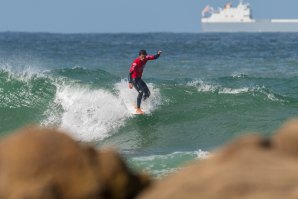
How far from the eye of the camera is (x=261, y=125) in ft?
63.7

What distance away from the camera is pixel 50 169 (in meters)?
4.51

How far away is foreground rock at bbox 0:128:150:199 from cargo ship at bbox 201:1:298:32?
431 ft

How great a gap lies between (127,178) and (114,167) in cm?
12

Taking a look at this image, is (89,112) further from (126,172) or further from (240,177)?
(240,177)

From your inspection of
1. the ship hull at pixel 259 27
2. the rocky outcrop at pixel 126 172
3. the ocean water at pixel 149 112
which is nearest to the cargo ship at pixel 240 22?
the ship hull at pixel 259 27

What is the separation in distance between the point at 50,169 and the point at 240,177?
109 cm

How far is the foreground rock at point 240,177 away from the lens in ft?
13.1

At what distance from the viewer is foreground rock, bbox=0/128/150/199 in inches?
176

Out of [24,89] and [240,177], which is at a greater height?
[240,177]

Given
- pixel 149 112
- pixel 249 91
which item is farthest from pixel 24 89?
pixel 249 91

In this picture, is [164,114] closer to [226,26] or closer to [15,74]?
[15,74]

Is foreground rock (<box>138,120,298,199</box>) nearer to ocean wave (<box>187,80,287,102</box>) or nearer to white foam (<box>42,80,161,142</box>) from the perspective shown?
white foam (<box>42,80,161,142</box>)

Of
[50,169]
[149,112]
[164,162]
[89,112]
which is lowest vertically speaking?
[149,112]

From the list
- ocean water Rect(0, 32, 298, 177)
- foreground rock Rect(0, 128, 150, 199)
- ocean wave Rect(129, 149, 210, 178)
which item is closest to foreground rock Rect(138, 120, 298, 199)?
foreground rock Rect(0, 128, 150, 199)
